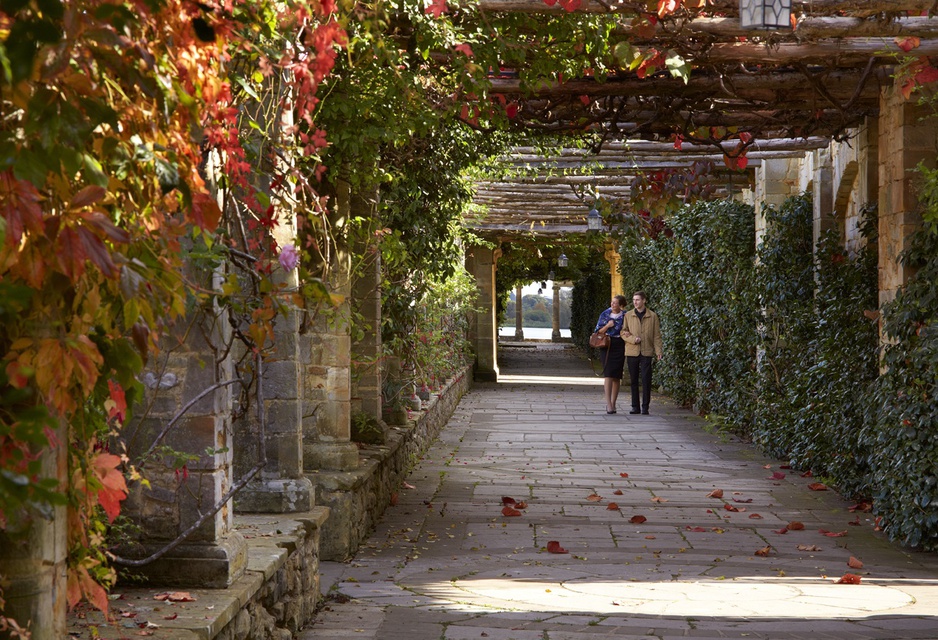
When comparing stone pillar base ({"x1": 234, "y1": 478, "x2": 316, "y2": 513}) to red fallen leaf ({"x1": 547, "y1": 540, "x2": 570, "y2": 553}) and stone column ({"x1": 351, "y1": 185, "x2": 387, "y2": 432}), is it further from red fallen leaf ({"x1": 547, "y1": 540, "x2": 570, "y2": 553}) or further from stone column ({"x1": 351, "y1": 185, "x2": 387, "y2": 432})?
stone column ({"x1": 351, "y1": 185, "x2": 387, "y2": 432})

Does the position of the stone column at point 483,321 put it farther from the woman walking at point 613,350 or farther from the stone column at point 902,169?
the stone column at point 902,169

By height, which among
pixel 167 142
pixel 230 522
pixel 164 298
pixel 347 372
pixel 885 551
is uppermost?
pixel 167 142

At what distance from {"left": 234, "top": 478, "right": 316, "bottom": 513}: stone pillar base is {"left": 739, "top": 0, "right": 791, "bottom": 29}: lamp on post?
287cm

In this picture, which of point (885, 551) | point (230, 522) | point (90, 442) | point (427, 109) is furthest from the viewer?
point (885, 551)

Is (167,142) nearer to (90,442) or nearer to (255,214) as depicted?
(90,442)

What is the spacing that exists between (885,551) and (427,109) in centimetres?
358

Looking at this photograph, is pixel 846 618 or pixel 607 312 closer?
pixel 846 618

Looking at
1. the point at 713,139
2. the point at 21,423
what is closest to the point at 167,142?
the point at 21,423

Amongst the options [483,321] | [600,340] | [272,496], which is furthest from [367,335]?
[483,321]

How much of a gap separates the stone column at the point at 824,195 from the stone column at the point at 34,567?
791cm

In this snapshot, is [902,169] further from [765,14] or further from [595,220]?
[595,220]

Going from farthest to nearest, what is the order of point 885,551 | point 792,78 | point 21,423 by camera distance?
point 792,78
point 885,551
point 21,423

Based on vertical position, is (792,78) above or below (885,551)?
above

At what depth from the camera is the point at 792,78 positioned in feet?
22.0
